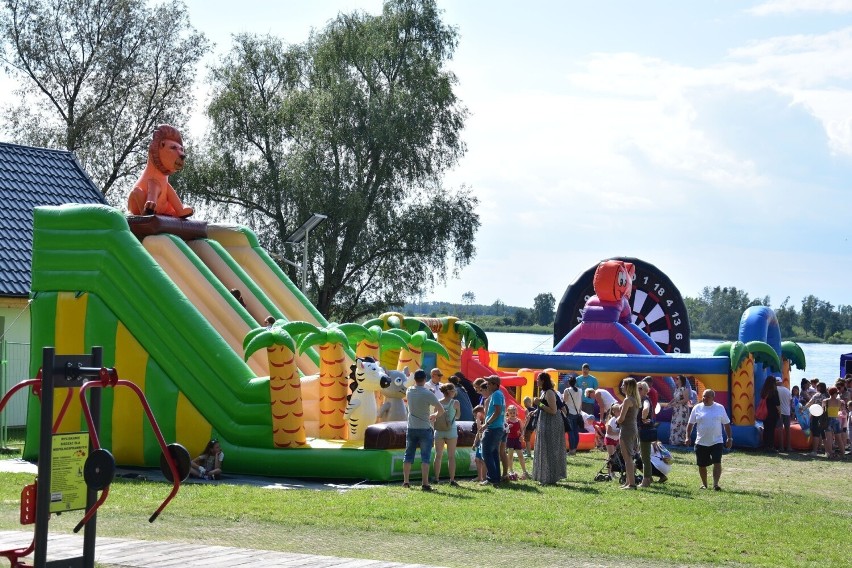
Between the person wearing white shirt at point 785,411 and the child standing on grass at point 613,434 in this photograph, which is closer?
the child standing on grass at point 613,434

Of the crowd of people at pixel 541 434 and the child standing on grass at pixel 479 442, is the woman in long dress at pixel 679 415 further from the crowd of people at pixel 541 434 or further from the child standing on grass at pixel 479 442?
the child standing on grass at pixel 479 442

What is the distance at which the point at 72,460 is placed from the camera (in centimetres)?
690

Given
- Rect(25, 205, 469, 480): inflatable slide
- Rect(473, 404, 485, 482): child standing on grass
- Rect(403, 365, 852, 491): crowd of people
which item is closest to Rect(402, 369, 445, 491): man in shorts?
Rect(403, 365, 852, 491): crowd of people

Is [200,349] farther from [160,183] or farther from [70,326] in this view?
[160,183]

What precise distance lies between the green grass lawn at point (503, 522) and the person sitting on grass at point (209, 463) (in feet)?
2.49

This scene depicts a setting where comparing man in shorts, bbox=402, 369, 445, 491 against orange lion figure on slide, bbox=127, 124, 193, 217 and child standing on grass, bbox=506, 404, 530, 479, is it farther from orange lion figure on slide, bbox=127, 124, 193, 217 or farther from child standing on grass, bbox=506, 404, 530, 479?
orange lion figure on slide, bbox=127, 124, 193, 217

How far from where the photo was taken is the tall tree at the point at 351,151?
34625mm

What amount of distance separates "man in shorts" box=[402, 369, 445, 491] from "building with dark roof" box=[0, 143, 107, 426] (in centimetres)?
694

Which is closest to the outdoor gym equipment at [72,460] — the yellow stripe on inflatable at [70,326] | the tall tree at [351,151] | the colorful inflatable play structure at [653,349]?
the yellow stripe on inflatable at [70,326]

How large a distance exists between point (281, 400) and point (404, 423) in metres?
1.49

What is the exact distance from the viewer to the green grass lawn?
9773 mm

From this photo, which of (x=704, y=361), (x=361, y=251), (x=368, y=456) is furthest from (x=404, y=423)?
(x=361, y=251)

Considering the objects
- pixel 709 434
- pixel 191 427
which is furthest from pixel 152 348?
pixel 709 434

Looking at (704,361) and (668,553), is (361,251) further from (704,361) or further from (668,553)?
(668,553)
